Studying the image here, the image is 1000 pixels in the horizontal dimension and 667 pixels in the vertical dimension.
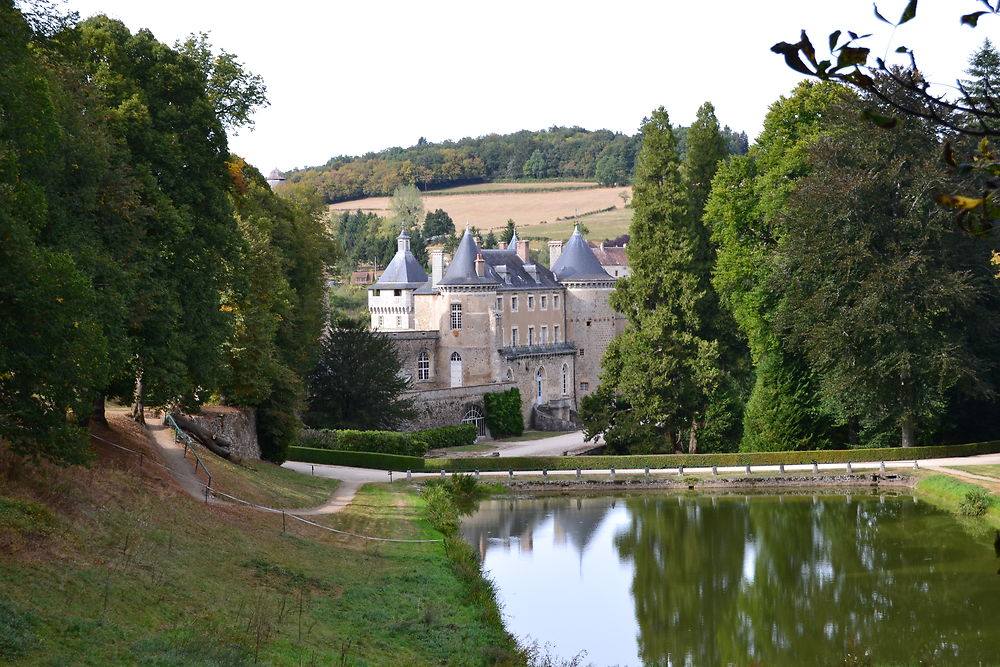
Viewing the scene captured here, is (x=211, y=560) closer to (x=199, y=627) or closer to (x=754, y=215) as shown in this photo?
(x=199, y=627)

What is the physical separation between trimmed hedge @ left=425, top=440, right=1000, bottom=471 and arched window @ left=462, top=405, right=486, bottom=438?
1075cm

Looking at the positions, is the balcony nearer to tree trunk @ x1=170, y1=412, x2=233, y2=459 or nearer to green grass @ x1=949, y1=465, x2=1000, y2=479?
green grass @ x1=949, y1=465, x2=1000, y2=479

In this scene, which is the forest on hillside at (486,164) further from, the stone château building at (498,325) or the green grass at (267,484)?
the green grass at (267,484)

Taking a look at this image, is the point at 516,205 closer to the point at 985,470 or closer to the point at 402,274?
the point at 402,274

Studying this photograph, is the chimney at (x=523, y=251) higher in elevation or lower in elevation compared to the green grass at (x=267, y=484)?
higher

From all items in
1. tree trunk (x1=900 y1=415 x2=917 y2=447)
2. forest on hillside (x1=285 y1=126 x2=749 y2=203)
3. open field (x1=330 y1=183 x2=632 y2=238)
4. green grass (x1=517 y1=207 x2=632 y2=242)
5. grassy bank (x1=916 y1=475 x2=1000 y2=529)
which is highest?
forest on hillside (x1=285 y1=126 x2=749 y2=203)

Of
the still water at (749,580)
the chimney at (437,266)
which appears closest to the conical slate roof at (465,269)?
the chimney at (437,266)

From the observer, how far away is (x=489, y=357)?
45.6 meters

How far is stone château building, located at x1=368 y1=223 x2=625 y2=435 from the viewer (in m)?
45.5

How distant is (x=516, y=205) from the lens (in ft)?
323

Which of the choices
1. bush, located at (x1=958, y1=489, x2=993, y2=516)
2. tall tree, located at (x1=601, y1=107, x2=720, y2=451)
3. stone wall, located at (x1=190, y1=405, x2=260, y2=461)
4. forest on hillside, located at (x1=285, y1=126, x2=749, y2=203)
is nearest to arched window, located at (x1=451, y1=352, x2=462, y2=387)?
tall tree, located at (x1=601, y1=107, x2=720, y2=451)

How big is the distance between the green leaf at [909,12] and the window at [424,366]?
42804 millimetres

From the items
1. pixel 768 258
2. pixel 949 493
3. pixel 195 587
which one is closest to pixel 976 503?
pixel 949 493

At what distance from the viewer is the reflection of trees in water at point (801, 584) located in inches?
539
